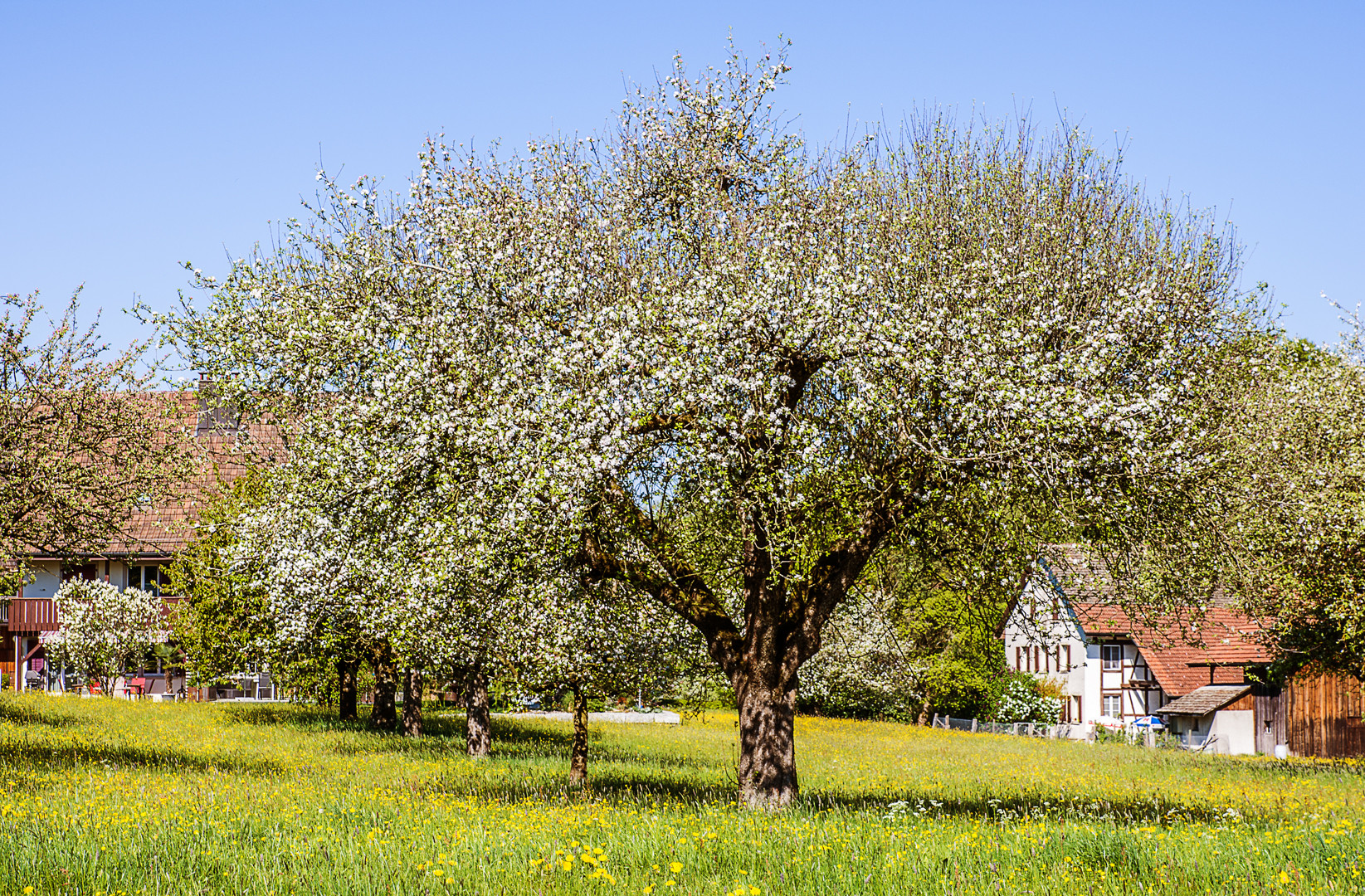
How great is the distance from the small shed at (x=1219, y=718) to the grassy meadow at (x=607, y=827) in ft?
74.3

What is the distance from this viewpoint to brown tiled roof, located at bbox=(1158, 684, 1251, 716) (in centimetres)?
4844

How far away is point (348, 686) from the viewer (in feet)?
124

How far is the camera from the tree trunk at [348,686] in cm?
3541

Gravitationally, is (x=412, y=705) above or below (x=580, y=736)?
below

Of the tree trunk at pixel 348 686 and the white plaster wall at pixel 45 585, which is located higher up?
the white plaster wall at pixel 45 585

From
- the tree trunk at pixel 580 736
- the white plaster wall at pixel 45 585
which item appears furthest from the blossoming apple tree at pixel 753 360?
the white plaster wall at pixel 45 585

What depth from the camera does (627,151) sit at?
53.1 ft

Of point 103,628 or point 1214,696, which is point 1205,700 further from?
point 103,628

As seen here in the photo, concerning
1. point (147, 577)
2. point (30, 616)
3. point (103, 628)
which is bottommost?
point (103, 628)

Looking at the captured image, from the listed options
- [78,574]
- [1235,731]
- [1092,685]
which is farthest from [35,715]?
[1092,685]

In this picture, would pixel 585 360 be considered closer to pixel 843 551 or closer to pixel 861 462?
pixel 861 462

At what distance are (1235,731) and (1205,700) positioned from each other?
1.78 metres

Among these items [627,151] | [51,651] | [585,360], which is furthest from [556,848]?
[51,651]

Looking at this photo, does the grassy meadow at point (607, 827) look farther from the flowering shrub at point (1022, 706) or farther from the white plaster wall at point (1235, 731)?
the flowering shrub at point (1022, 706)
